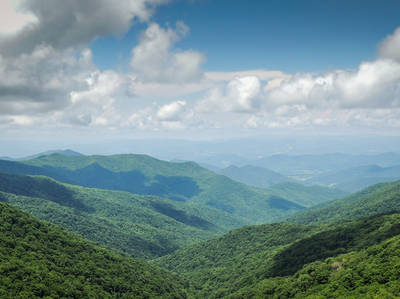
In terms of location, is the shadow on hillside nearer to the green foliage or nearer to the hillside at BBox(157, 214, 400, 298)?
the hillside at BBox(157, 214, 400, 298)

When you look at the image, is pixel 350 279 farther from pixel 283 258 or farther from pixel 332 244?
pixel 283 258

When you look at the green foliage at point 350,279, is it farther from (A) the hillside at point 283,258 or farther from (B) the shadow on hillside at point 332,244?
(B) the shadow on hillside at point 332,244

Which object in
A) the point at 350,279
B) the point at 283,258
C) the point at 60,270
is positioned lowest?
the point at 283,258

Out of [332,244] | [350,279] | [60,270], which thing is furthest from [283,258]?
[60,270]

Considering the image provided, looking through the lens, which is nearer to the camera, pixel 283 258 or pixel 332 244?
pixel 332 244

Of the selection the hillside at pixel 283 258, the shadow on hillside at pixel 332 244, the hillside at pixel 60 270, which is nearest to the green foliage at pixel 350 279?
the hillside at pixel 283 258

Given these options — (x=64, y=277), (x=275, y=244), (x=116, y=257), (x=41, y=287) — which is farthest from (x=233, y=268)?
(x=41, y=287)
